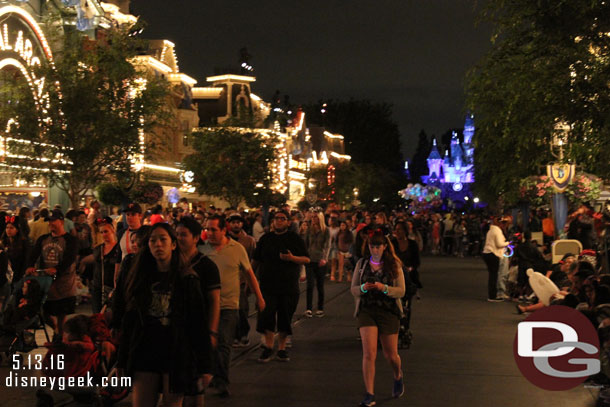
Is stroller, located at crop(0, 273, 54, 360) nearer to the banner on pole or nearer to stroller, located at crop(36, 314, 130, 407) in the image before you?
stroller, located at crop(36, 314, 130, 407)

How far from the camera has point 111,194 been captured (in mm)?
22156

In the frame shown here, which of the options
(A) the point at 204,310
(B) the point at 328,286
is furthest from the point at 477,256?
(A) the point at 204,310

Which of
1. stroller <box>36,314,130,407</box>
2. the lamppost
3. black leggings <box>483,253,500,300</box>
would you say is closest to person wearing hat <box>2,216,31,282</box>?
stroller <box>36,314,130,407</box>

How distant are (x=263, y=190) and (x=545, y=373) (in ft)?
107

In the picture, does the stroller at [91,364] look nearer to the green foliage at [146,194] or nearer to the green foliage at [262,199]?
the green foliage at [146,194]

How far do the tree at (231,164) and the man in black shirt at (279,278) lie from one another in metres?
30.4

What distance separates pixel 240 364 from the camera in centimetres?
1030

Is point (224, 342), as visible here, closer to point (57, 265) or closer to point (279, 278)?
point (279, 278)

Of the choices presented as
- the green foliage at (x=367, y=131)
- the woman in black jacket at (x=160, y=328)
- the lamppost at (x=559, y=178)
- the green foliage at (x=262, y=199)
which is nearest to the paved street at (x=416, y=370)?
the woman in black jacket at (x=160, y=328)

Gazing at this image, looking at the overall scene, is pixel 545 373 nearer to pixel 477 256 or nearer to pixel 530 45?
pixel 530 45

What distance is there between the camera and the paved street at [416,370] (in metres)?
8.28

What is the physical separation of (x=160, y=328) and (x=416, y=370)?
17.0ft

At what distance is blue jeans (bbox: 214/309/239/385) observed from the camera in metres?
8.37

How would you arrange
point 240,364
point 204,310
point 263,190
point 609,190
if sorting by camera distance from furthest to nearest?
1. point 263,190
2. point 609,190
3. point 240,364
4. point 204,310
